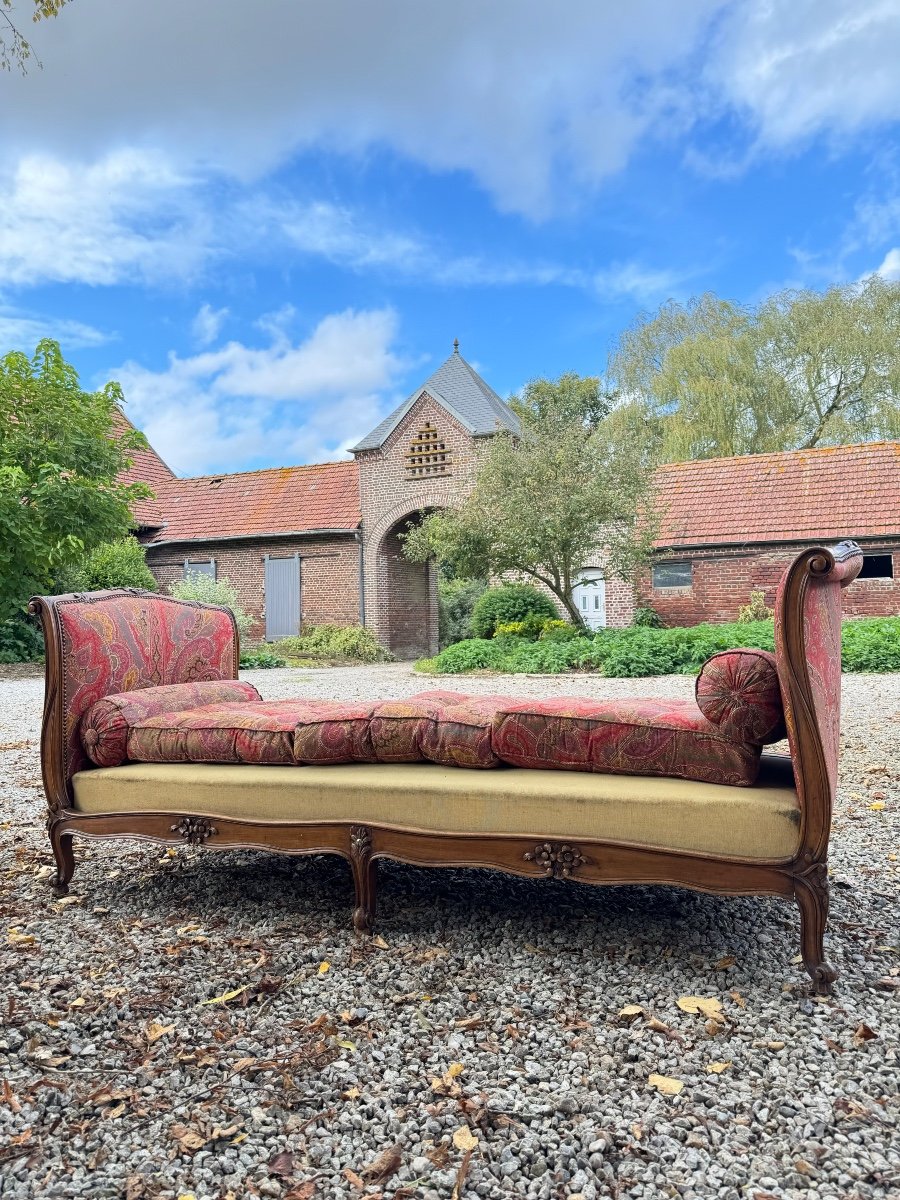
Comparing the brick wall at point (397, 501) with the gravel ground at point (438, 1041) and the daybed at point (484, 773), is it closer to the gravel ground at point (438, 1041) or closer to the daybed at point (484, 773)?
the daybed at point (484, 773)

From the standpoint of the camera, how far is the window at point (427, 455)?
18453 mm

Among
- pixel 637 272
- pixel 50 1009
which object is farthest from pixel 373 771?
pixel 637 272

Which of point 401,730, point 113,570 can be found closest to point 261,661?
point 113,570

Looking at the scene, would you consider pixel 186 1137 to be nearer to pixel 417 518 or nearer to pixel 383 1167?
pixel 383 1167

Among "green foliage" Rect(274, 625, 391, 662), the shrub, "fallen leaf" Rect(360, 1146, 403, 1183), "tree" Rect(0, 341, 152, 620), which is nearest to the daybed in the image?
"fallen leaf" Rect(360, 1146, 403, 1183)

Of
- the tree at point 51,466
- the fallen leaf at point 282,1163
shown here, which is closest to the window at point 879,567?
the tree at point 51,466

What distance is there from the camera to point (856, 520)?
1553cm

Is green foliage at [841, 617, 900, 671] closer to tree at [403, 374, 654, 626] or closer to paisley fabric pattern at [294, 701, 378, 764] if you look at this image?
tree at [403, 374, 654, 626]

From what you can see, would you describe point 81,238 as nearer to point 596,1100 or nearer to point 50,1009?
point 50,1009

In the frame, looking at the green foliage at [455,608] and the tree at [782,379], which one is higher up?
the tree at [782,379]

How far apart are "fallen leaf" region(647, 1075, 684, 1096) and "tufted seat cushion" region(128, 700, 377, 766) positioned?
1.39 meters

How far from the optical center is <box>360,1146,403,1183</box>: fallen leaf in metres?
1.57

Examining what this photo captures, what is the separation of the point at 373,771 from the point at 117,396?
→ 371 inches

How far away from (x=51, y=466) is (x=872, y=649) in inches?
453
